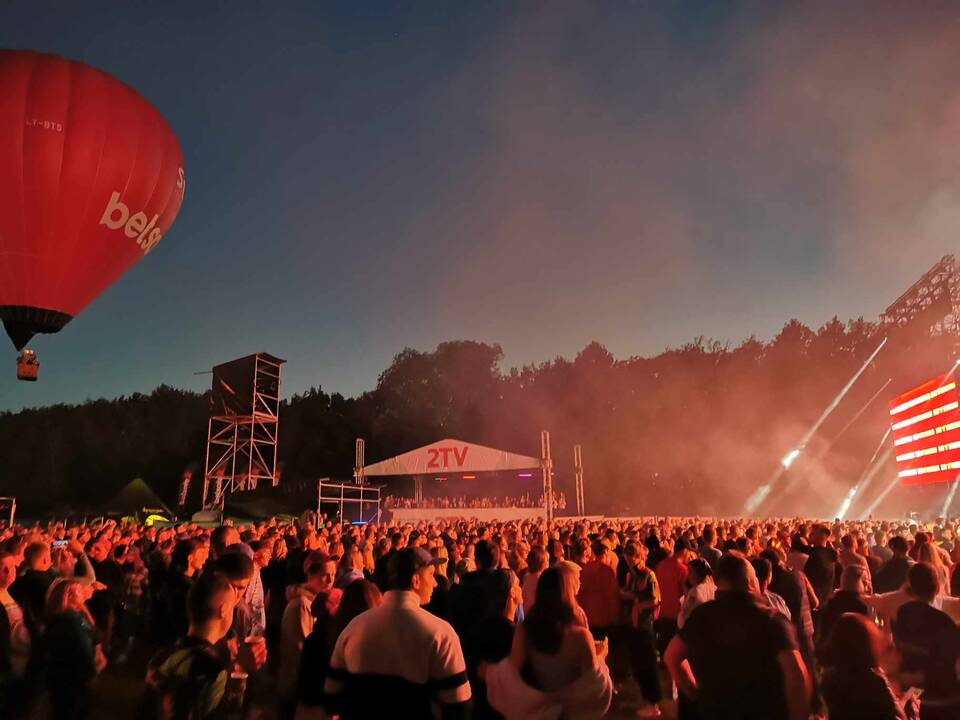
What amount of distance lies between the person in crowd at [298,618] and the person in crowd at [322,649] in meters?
0.75

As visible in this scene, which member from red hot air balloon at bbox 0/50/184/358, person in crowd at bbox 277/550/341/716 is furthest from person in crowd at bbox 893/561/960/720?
red hot air balloon at bbox 0/50/184/358

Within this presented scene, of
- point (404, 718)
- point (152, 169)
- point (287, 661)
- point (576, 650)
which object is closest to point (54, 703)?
point (287, 661)

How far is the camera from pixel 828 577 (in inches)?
276

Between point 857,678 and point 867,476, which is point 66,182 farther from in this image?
point 867,476

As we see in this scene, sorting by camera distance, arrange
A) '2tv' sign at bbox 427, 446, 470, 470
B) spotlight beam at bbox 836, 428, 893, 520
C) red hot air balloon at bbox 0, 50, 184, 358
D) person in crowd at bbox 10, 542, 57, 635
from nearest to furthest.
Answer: person in crowd at bbox 10, 542, 57, 635
red hot air balloon at bbox 0, 50, 184, 358
'2tv' sign at bbox 427, 446, 470, 470
spotlight beam at bbox 836, 428, 893, 520

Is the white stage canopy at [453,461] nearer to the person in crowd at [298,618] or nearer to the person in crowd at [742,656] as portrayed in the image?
the person in crowd at [298,618]

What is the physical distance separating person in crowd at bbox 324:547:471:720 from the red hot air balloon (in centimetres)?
1512

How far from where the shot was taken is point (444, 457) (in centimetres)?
3012

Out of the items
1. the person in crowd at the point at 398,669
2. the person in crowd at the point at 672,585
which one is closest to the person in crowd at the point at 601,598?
the person in crowd at the point at 672,585

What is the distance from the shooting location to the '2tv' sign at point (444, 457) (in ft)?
97.5

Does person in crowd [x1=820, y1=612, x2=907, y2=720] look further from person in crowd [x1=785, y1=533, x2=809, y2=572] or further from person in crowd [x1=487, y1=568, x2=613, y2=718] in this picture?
person in crowd [x1=785, y1=533, x2=809, y2=572]

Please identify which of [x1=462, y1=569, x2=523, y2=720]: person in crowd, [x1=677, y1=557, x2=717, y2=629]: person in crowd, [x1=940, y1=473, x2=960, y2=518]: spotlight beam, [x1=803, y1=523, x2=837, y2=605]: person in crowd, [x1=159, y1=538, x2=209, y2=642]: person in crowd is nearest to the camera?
[x1=462, y1=569, x2=523, y2=720]: person in crowd

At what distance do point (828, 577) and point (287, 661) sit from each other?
5.86 m

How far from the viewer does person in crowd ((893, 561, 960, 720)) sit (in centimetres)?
342
